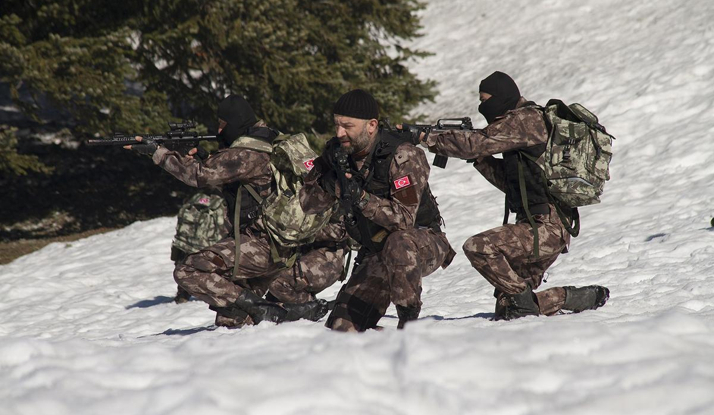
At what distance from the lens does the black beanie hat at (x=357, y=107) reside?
5480 mm

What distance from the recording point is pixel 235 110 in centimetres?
707

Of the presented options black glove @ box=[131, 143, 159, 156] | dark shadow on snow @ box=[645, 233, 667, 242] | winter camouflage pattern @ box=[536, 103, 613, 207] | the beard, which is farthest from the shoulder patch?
dark shadow on snow @ box=[645, 233, 667, 242]

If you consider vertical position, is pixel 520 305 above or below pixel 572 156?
below

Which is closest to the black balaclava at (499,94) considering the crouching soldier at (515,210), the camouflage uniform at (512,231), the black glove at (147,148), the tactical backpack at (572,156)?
the crouching soldier at (515,210)

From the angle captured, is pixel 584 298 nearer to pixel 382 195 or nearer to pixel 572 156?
pixel 572 156

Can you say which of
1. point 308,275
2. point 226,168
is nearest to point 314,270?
point 308,275

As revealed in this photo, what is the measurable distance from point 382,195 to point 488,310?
278 centimetres

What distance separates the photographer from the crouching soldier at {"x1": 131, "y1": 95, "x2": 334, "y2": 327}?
21.6 feet

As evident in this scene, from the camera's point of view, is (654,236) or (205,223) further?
(654,236)

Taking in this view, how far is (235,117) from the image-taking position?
7062 millimetres

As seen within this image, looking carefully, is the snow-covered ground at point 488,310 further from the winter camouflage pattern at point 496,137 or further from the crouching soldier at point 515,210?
the winter camouflage pattern at point 496,137

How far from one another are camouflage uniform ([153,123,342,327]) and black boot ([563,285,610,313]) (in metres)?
2.48

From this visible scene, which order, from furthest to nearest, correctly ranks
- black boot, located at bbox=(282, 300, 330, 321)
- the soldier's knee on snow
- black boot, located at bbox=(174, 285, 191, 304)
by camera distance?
black boot, located at bbox=(174, 285, 191, 304), black boot, located at bbox=(282, 300, 330, 321), the soldier's knee on snow

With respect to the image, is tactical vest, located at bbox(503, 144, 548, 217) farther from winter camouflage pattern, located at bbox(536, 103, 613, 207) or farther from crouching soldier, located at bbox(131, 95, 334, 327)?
crouching soldier, located at bbox(131, 95, 334, 327)
